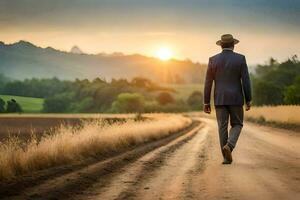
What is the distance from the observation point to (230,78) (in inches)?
498

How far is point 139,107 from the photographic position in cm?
12706

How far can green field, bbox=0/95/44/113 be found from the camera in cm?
6818

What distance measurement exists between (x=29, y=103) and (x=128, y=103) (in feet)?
174

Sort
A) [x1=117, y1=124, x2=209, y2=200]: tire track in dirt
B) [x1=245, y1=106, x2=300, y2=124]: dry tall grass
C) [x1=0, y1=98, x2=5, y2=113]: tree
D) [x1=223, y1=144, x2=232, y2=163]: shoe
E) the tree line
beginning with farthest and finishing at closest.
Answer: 1. the tree line
2. [x1=0, y1=98, x2=5, y2=113]: tree
3. [x1=245, y1=106, x2=300, y2=124]: dry tall grass
4. [x1=223, y1=144, x2=232, y2=163]: shoe
5. [x1=117, y1=124, x2=209, y2=200]: tire track in dirt

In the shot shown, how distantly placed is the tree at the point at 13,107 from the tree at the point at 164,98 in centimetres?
7915

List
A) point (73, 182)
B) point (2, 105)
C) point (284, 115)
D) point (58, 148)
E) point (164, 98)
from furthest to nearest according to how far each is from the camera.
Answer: point (164, 98), point (2, 105), point (284, 115), point (58, 148), point (73, 182)

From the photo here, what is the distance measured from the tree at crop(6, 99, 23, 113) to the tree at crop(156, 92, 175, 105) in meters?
79.1

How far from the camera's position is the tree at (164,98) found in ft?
493

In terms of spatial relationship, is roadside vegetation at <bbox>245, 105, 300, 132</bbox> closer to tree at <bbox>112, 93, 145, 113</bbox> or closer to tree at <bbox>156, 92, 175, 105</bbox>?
tree at <bbox>112, 93, 145, 113</bbox>

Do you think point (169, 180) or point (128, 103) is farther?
point (128, 103)

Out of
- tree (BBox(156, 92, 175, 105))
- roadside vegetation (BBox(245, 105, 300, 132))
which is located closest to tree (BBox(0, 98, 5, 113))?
roadside vegetation (BBox(245, 105, 300, 132))

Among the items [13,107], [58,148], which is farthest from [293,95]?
[58,148]

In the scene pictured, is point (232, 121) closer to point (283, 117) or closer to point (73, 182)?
point (73, 182)

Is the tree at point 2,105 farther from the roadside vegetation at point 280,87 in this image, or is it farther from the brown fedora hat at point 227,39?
the brown fedora hat at point 227,39
